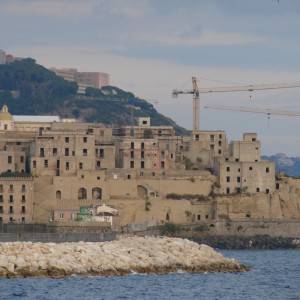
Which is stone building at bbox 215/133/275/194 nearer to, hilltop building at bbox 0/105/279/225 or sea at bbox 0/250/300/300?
hilltop building at bbox 0/105/279/225

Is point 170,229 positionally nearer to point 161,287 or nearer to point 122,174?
point 122,174

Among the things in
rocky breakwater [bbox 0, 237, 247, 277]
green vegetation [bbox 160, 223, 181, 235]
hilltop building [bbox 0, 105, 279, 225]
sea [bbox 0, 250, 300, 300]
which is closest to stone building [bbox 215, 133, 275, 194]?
hilltop building [bbox 0, 105, 279, 225]

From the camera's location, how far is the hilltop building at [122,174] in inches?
5010

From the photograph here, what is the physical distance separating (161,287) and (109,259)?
6.79 meters

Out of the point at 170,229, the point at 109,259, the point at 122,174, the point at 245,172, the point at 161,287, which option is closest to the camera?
the point at 161,287

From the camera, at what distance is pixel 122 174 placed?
131m

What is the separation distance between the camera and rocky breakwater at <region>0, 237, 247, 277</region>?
83188 millimetres

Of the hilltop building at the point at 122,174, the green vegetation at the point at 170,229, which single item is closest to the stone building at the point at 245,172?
the hilltop building at the point at 122,174

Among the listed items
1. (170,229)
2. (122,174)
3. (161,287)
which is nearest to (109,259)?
(161,287)

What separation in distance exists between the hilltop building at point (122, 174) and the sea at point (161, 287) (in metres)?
38.2

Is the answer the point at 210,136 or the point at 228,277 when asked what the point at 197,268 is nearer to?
the point at 228,277

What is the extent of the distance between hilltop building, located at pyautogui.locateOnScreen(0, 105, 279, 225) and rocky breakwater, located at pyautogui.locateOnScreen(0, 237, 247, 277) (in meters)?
33.3

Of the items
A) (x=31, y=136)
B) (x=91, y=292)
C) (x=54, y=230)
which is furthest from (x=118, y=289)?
(x=31, y=136)

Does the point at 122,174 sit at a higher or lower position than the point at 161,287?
higher
